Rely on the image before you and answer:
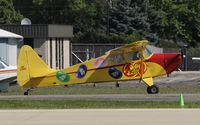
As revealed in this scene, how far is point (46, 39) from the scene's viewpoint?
42875mm

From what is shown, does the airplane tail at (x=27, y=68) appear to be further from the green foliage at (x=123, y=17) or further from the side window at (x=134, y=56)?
the green foliage at (x=123, y=17)

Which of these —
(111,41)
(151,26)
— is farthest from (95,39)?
(151,26)

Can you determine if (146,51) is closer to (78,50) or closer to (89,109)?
(89,109)

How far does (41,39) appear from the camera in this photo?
42.9 meters

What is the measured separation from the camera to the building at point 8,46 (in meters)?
35.6

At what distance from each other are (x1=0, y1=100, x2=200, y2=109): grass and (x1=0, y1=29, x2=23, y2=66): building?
15.9 meters

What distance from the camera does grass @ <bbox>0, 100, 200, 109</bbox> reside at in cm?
1777

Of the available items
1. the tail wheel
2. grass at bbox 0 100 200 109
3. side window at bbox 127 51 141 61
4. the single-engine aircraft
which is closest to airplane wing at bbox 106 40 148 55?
the single-engine aircraft

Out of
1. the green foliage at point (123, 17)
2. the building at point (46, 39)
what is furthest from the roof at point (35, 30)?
the green foliage at point (123, 17)

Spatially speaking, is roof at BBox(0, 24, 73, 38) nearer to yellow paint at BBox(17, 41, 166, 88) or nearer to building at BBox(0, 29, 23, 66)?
building at BBox(0, 29, 23, 66)

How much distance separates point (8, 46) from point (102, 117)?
74.8 feet

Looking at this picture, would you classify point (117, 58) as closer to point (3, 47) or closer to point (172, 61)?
point (172, 61)

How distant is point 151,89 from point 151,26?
4504cm

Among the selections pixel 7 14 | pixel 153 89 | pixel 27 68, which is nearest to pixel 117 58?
pixel 153 89
